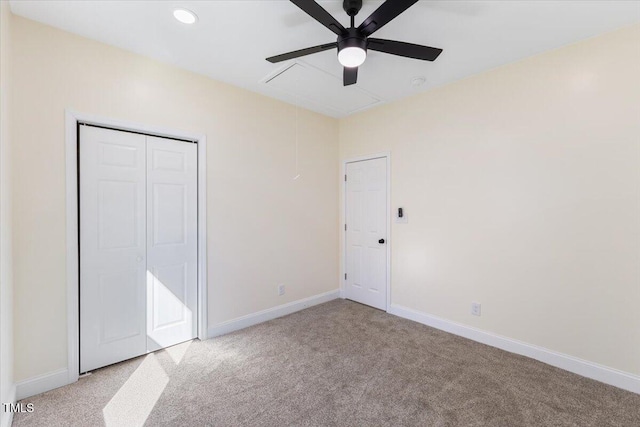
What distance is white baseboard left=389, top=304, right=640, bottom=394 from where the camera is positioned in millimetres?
2109

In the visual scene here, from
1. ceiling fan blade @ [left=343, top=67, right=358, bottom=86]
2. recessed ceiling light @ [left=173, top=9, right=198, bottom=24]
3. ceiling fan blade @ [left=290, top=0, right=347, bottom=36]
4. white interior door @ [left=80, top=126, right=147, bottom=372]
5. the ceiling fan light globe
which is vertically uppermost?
recessed ceiling light @ [left=173, top=9, right=198, bottom=24]

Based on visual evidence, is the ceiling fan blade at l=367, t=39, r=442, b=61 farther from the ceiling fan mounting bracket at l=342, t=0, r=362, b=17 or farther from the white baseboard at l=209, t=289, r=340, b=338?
the white baseboard at l=209, t=289, r=340, b=338

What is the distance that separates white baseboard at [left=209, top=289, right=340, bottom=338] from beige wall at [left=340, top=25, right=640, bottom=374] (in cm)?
116

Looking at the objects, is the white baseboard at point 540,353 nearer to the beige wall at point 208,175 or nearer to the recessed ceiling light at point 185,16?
the beige wall at point 208,175

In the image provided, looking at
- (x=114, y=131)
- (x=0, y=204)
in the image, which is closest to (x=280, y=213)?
(x=114, y=131)

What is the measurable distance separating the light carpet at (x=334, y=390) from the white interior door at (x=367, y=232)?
1.02m

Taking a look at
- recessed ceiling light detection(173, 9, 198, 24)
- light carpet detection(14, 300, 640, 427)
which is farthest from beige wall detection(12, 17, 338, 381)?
recessed ceiling light detection(173, 9, 198, 24)

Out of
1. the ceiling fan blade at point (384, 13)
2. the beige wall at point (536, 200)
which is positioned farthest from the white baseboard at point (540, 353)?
the ceiling fan blade at point (384, 13)

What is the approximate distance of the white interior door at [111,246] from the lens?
Result: 7.47 feet

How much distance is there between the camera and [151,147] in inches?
102

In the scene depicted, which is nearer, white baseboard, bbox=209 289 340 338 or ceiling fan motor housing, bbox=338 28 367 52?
ceiling fan motor housing, bbox=338 28 367 52

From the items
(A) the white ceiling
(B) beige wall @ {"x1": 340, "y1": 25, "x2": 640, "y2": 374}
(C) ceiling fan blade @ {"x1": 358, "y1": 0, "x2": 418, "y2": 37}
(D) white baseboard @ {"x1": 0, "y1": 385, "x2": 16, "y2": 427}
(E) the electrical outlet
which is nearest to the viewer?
(C) ceiling fan blade @ {"x1": 358, "y1": 0, "x2": 418, "y2": 37}

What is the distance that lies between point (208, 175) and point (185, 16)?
1.40 metres

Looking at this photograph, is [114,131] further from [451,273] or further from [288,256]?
[451,273]
